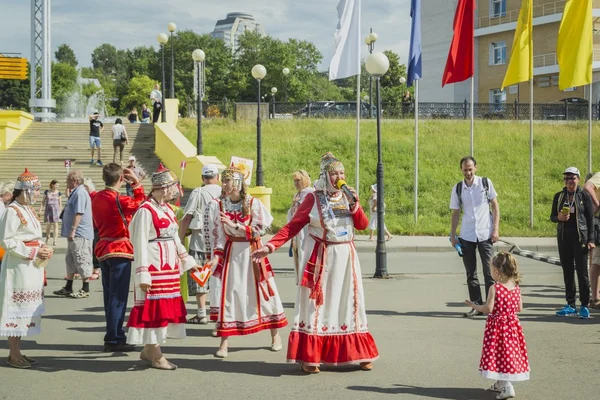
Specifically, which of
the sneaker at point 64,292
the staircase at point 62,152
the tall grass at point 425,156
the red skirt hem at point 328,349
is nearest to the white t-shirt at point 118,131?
the staircase at point 62,152

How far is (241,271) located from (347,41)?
44.1 feet

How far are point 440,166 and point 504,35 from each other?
28455mm

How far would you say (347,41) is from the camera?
66.1 ft

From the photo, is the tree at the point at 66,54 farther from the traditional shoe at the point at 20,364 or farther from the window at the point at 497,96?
the traditional shoe at the point at 20,364

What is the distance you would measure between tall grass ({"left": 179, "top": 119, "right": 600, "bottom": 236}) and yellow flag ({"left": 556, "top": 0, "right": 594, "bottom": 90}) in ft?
15.6

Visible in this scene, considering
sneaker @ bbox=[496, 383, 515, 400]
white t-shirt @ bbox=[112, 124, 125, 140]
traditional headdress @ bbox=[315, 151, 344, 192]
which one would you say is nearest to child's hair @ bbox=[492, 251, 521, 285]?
sneaker @ bbox=[496, 383, 515, 400]

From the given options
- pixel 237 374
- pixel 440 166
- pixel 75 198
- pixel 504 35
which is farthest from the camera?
pixel 504 35

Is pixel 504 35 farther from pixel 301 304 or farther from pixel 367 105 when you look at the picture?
pixel 301 304

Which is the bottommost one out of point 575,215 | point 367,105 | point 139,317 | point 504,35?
point 139,317

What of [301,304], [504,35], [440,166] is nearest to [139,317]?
[301,304]

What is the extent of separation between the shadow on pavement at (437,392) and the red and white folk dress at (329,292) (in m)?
0.55

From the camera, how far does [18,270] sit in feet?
23.8

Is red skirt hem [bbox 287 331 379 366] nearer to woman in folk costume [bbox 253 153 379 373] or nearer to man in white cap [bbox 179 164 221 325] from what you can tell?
woman in folk costume [bbox 253 153 379 373]

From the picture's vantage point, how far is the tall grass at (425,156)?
2417cm
